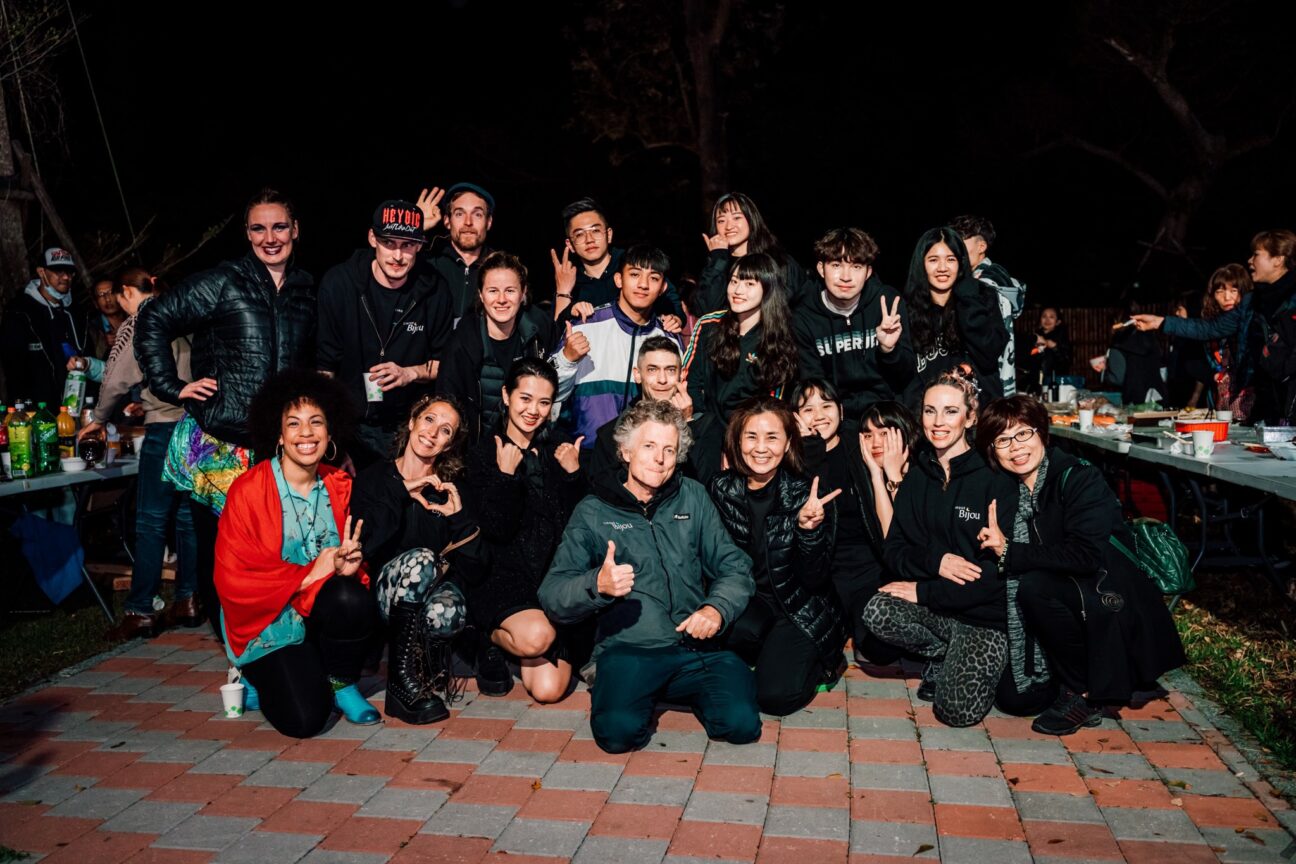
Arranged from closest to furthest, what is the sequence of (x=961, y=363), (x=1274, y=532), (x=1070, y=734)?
1. (x=1070, y=734)
2. (x=961, y=363)
3. (x=1274, y=532)

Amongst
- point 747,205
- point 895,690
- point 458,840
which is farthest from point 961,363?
point 458,840

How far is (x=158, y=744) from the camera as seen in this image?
4.33 meters

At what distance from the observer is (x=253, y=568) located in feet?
14.5

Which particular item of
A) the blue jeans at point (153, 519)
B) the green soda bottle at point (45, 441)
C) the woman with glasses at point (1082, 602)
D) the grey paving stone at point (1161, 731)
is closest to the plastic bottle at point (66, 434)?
the green soda bottle at point (45, 441)

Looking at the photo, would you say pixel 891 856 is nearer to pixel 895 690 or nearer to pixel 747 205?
pixel 895 690

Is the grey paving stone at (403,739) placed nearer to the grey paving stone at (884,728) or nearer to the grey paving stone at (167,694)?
the grey paving stone at (167,694)

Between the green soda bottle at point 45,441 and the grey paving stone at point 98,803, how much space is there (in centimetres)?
271

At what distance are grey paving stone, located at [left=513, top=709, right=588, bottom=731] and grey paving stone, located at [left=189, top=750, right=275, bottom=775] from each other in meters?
0.98

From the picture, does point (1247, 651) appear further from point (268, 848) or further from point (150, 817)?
point (150, 817)

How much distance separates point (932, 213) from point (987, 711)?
1636cm

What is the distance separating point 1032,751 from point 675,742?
133 centimetres

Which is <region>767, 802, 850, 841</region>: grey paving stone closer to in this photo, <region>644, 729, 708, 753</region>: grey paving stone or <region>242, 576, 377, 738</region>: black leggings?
<region>644, 729, 708, 753</region>: grey paving stone

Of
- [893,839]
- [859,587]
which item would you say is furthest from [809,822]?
[859,587]

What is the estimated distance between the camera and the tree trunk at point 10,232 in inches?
301
